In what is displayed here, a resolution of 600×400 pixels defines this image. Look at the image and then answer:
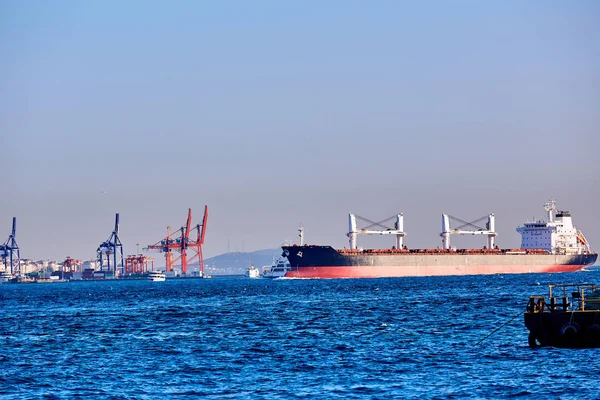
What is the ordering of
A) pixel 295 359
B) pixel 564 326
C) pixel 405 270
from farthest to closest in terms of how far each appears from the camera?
pixel 405 270 → pixel 564 326 → pixel 295 359

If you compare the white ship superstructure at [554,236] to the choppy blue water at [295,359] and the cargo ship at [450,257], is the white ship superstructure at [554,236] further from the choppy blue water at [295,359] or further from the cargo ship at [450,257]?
the choppy blue water at [295,359]

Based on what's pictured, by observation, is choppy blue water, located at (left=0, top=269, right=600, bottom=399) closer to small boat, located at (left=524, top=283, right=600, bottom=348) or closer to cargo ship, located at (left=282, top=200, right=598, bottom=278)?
small boat, located at (left=524, top=283, right=600, bottom=348)

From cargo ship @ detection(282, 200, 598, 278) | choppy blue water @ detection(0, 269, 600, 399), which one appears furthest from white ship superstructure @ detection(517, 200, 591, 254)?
choppy blue water @ detection(0, 269, 600, 399)

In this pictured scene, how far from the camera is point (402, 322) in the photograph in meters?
51.6

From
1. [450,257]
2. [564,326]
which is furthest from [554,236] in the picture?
[564,326]

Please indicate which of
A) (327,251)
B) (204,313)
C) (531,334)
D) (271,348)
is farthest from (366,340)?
(327,251)

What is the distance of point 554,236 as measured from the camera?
17262 centimetres

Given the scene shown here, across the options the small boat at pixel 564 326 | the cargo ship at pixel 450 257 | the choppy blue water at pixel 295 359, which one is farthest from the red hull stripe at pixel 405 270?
the small boat at pixel 564 326

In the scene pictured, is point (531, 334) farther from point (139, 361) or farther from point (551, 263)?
point (551, 263)

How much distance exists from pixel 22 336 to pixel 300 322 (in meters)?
15.0

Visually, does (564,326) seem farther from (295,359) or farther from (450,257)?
(450,257)

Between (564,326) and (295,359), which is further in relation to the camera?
(564,326)

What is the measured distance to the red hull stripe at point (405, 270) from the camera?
14512 cm

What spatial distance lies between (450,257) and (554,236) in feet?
98.3
